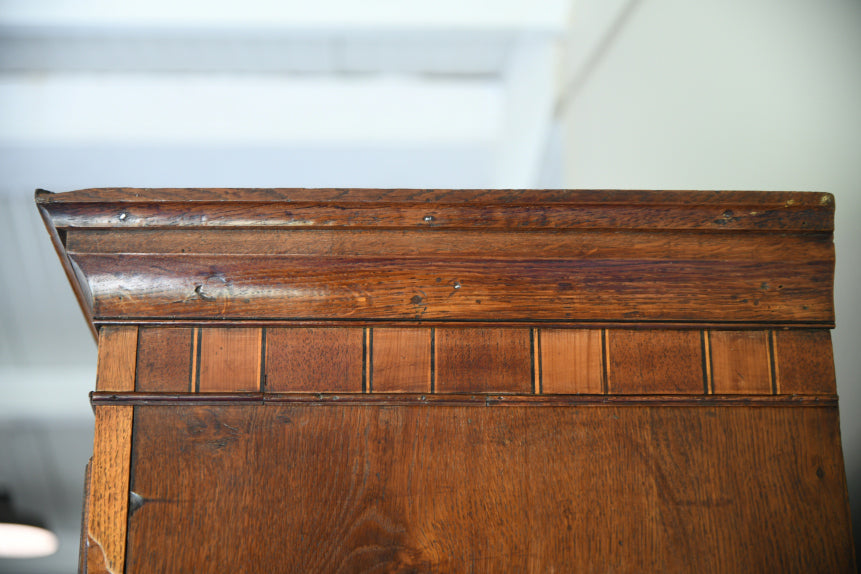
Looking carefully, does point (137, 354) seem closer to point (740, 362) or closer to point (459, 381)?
point (459, 381)

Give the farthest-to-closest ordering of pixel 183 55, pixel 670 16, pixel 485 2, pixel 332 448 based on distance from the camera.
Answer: pixel 183 55 < pixel 485 2 < pixel 670 16 < pixel 332 448

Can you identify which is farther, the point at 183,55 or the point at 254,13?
the point at 183,55

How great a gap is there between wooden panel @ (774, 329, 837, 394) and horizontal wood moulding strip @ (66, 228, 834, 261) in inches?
3.8

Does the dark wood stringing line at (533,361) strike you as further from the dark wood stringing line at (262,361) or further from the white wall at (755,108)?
the white wall at (755,108)

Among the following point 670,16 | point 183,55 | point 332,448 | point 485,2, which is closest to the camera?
point 332,448

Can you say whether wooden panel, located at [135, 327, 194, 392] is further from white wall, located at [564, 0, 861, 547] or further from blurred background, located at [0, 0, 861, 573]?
blurred background, located at [0, 0, 861, 573]

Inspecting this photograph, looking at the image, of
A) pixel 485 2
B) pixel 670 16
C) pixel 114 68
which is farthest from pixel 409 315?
pixel 114 68

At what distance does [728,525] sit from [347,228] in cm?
56

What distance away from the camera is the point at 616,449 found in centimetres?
83

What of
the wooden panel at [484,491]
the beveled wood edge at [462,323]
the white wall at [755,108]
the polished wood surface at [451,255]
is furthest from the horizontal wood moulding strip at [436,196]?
the white wall at [755,108]

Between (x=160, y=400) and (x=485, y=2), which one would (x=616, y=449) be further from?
(x=485, y=2)

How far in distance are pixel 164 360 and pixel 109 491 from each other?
0.16m

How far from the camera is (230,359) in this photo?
33.0 inches

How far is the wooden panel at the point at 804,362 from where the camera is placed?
86 cm
